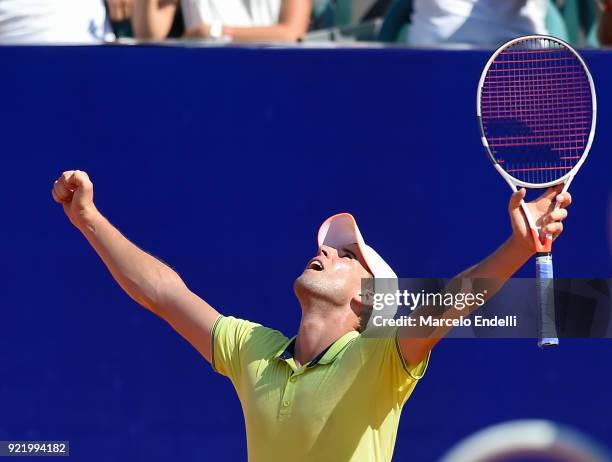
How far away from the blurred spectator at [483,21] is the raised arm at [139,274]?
1.27 metres

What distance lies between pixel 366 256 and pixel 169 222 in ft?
2.10

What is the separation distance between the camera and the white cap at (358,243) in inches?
142

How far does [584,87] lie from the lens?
371 centimetres

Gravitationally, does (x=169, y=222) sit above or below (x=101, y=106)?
below

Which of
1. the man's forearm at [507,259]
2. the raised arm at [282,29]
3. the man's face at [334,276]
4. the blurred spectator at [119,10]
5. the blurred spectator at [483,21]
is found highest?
the blurred spectator at [119,10]

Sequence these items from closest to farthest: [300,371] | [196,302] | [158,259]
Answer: [300,371] → [196,302] → [158,259]

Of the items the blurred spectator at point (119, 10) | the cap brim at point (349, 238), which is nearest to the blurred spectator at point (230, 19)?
the blurred spectator at point (119, 10)

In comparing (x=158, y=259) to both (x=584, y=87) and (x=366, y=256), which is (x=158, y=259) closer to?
(x=366, y=256)

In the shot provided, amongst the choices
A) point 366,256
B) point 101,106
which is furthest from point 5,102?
point 366,256

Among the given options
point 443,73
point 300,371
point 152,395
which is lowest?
point 300,371

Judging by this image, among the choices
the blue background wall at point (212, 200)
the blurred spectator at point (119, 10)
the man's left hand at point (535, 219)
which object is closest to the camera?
the man's left hand at point (535, 219)

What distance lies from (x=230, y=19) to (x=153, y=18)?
0.28 m

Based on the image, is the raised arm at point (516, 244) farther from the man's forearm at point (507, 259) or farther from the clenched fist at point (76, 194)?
the clenched fist at point (76, 194)

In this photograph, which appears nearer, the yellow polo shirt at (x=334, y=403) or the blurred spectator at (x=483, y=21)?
the yellow polo shirt at (x=334, y=403)
